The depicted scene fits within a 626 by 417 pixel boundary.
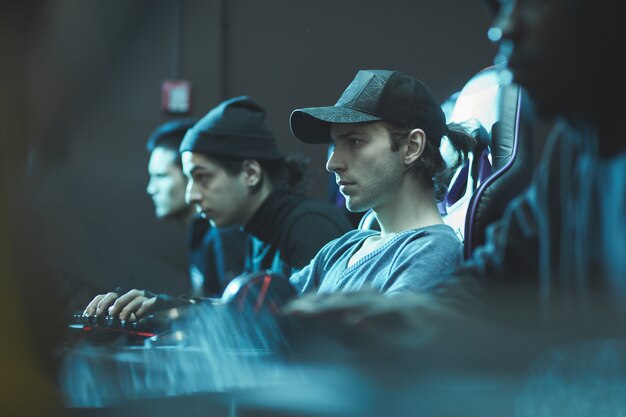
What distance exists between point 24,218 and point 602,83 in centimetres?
69

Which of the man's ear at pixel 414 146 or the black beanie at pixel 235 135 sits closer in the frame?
the man's ear at pixel 414 146

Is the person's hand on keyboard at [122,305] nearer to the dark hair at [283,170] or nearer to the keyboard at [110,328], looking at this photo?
the keyboard at [110,328]

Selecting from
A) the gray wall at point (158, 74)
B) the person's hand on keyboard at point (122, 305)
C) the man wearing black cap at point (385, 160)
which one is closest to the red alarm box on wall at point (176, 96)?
the gray wall at point (158, 74)

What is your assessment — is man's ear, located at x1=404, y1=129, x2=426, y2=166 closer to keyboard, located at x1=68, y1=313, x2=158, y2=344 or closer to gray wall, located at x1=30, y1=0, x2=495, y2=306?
gray wall, located at x1=30, y1=0, x2=495, y2=306

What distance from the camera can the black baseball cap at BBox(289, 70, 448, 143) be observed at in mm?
1151

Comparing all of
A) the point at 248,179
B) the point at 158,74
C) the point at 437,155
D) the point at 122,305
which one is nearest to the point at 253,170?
the point at 248,179

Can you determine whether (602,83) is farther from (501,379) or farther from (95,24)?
(95,24)

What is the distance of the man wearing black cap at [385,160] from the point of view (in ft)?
3.76

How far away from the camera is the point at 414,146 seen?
1.19 m

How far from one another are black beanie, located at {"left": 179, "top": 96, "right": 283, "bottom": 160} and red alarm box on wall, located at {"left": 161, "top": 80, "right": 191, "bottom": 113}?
0.70 meters

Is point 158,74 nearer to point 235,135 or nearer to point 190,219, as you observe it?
point 190,219

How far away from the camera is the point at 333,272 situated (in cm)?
122

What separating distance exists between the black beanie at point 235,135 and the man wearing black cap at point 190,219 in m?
0.40

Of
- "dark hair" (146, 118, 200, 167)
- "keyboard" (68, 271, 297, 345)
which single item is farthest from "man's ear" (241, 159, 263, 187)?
"keyboard" (68, 271, 297, 345)
